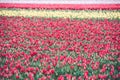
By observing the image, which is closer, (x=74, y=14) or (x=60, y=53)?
(x=60, y=53)

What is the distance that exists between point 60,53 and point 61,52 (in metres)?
0.10

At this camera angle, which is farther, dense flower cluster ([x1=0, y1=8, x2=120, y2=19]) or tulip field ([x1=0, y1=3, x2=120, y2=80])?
dense flower cluster ([x1=0, y1=8, x2=120, y2=19])

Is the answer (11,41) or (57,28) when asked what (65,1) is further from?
(11,41)

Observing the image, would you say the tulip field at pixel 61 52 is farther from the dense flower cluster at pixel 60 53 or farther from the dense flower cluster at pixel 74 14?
the dense flower cluster at pixel 74 14

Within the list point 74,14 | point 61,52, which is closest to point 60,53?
point 61,52

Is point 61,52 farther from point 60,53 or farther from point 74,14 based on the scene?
point 74,14

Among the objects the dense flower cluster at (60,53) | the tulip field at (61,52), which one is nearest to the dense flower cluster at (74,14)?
the tulip field at (61,52)

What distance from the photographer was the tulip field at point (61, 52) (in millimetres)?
4184

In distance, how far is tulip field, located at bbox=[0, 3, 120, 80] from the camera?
13.7 feet

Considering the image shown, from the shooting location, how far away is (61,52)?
5.48 meters

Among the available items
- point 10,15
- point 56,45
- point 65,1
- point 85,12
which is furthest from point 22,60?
point 65,1

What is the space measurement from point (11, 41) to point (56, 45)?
1235mm

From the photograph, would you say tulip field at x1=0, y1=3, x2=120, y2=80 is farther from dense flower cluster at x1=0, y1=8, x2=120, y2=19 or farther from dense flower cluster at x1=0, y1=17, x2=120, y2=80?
dense flower cluster at x1=0, y1=8, x2=120, y2=19

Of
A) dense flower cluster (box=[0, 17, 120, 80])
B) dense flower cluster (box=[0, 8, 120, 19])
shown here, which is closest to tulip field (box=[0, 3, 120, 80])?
dense flower cluster (box=[0, 17, 120, 80])
